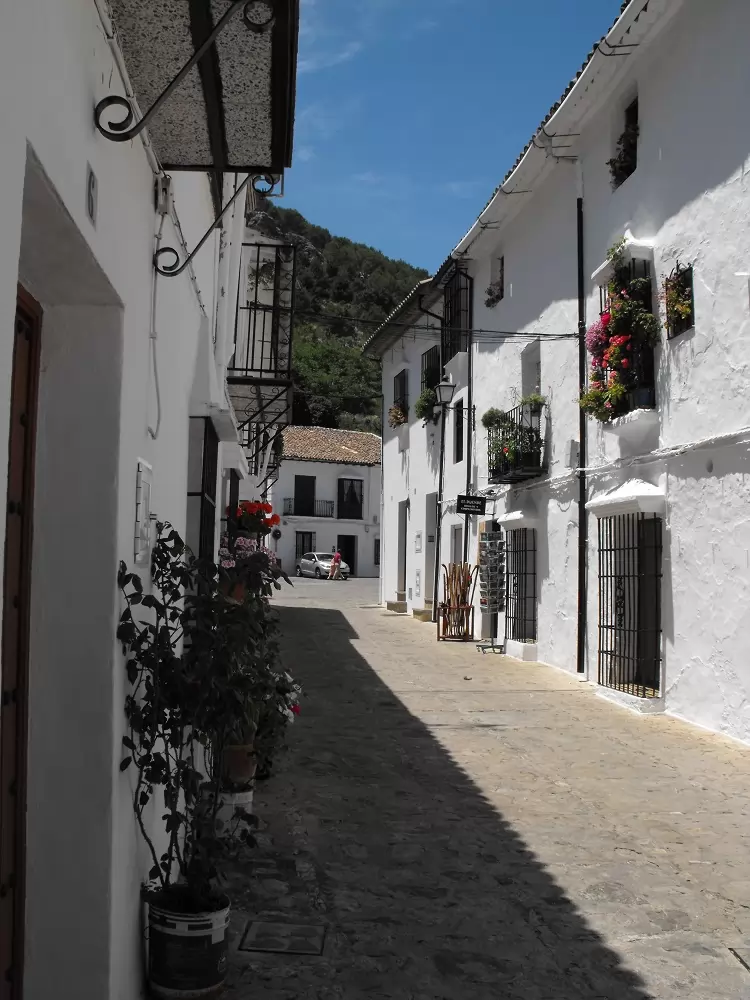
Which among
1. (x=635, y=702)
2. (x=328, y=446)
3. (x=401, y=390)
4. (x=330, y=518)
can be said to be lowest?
(x=635, y=702)

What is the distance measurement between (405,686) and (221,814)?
597 cm

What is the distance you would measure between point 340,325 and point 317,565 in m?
22.1

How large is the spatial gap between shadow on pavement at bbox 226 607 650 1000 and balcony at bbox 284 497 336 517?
37.7m

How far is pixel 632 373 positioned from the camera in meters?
9.95

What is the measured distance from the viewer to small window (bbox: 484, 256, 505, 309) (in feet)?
51.1

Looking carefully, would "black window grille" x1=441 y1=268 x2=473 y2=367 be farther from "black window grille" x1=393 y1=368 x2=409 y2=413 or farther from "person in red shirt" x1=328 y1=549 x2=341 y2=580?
"person in red shirt" x1=328 y1=549 x2=341 y2=580

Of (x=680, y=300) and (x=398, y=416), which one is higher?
(x=398, y=416)

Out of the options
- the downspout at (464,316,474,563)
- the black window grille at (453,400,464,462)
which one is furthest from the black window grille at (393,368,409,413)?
the downspout at (464,316,474,563)

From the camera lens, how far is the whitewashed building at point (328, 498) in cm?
4512

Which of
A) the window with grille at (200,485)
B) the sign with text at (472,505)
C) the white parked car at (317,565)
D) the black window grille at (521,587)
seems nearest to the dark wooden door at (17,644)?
the window with grille at (200,485)

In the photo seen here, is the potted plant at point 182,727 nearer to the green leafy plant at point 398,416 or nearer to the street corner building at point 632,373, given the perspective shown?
the street corner building at point 632,373

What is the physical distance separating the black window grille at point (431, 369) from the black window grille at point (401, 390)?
171cm

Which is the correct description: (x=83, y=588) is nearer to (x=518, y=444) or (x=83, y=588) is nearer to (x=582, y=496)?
(x=582, y=496)

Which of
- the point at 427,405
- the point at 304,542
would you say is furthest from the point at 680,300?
the point at 304,542
